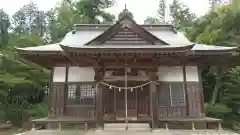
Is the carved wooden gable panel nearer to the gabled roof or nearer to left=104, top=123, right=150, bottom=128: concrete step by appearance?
the gabled roof

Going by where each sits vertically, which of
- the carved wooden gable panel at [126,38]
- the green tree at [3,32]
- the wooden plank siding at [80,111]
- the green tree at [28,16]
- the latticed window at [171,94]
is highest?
the green tree at [28,16]

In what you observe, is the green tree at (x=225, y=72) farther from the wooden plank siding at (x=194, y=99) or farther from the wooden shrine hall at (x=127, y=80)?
the wooden shrine hall at (x=127, y=80)

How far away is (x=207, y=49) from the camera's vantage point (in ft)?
36.3

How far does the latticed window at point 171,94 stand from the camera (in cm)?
1163

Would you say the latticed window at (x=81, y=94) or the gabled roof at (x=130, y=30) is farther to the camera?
the latticed window at (x=81, y=94)

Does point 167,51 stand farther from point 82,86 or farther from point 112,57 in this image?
point 82,86

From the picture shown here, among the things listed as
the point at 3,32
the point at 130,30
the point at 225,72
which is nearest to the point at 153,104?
the point at 130,30

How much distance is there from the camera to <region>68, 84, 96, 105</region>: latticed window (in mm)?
11703

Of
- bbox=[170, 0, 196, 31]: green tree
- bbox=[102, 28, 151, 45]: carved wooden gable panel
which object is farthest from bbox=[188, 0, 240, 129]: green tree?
bbox=[170, 0, 196, 31]: green tree

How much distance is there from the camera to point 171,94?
11.7 m

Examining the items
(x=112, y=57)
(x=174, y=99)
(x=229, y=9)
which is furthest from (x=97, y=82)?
(x=229, y=9)

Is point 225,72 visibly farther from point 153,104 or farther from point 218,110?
point 153,104

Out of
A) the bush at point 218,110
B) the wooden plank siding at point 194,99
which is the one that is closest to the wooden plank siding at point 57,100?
A: the wooden plank siding at point 194,99

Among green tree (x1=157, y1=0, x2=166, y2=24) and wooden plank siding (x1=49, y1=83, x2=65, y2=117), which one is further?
green tree (x1=157, y1=0, x2=166, y2=24)
